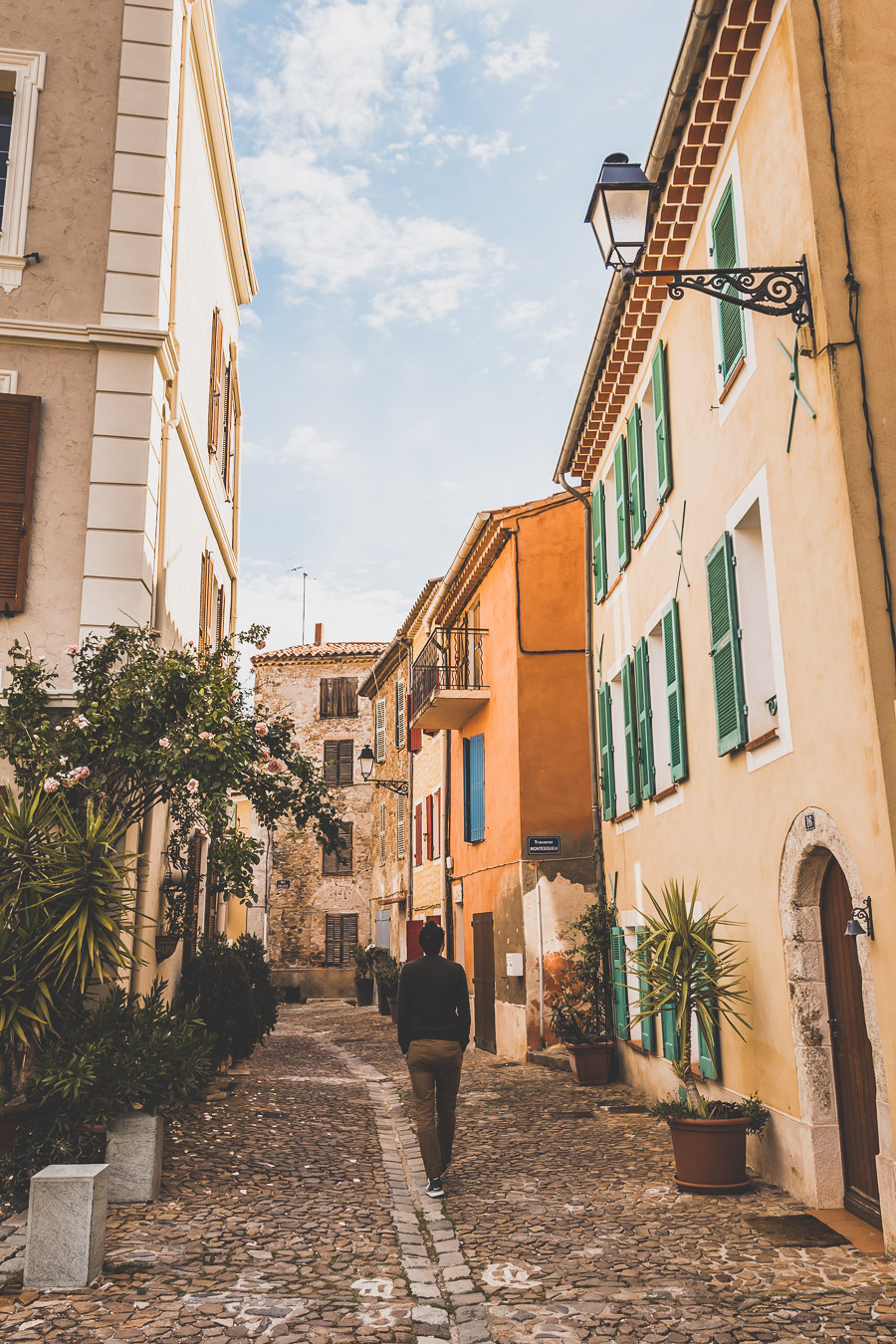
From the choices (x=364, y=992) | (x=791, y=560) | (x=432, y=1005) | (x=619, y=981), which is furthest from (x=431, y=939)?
(x=364, y=992)

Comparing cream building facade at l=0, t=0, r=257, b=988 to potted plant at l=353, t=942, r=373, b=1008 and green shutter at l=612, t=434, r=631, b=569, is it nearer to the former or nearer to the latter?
green shutter at l=612, t=434, r=631, b=569

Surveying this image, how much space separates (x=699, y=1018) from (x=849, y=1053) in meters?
1.35

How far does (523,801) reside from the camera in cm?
1473

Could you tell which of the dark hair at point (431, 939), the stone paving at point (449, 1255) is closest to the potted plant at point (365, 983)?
the stone paving at point (449, 1255)

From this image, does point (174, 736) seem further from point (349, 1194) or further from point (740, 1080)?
point (740, 1080)

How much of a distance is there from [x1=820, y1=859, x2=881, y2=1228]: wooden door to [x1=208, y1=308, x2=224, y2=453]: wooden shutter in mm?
8969

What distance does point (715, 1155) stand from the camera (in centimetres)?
675

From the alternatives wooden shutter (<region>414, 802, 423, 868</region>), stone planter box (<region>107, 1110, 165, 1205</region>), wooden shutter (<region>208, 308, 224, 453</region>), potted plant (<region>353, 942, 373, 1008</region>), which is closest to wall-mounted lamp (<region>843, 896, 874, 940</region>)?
stone planter box (<region>107, 1110, 165, 1205</region>)

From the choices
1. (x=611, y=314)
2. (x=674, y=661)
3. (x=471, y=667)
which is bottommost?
(x=674, y=661)

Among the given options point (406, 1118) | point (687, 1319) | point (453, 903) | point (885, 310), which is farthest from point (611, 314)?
point (453, 903)

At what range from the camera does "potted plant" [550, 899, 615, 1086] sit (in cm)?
1196

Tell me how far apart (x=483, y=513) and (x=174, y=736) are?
30.9 ft

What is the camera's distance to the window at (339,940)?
34.0m

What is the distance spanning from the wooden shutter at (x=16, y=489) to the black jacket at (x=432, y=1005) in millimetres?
4223
